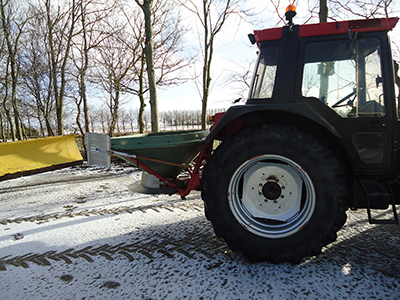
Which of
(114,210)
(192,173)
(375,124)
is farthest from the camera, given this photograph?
(114,210)

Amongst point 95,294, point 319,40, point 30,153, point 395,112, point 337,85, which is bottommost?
point 95,294

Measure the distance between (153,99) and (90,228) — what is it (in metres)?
5.86

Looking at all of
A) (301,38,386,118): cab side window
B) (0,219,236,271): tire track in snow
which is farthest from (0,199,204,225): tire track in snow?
(301,38,386,118): cab side window

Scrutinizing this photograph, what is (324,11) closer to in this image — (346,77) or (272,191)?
(346,77)

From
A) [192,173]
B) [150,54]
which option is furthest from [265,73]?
[150,54]

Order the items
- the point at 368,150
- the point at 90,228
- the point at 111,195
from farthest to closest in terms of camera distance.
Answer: the point at 111,195, the point at 90,228, the point at 368,150

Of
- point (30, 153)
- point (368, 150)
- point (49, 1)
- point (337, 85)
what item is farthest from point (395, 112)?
point (49, 1)

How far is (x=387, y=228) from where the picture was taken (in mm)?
2531

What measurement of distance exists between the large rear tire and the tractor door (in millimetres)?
404

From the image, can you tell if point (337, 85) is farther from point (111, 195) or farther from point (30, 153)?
point (30, 153)

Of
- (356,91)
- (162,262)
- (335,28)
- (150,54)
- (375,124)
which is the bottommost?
(162,262)

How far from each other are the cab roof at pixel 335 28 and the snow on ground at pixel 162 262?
1.91 metres

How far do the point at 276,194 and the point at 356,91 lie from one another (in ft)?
3.72

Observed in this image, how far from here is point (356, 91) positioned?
6.81ft
